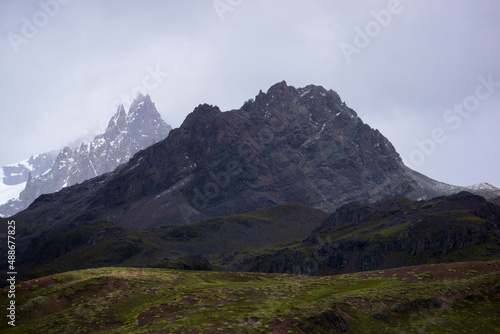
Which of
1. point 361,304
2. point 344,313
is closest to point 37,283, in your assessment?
point 344,313

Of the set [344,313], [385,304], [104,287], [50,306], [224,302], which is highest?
[50,306]

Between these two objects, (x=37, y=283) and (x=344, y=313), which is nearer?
(x=344, y=313)

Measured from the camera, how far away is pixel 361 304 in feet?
251

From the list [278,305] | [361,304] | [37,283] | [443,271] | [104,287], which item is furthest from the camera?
[443,271]

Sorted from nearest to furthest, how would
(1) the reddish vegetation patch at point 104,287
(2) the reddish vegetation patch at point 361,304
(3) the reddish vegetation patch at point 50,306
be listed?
(2) the reddish vegetation patch at point 361,304 → (3) the reddish vegetation patch at point 50,306 → (1) the reddish vegetation patch at point 104,287

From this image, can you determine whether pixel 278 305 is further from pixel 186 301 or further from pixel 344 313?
pixel 186 301

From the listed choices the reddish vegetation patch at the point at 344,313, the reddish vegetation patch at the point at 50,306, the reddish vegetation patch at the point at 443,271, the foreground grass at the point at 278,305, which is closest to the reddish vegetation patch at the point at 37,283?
the foreground grass at the point at 278,305

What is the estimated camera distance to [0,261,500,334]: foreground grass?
220 ft

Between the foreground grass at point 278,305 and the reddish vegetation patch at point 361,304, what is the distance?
18cm

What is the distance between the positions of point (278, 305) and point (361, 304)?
14.6 meters

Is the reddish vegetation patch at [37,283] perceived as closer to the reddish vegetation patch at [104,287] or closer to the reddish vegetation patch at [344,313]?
the reddish vegetation patch at [104,287]

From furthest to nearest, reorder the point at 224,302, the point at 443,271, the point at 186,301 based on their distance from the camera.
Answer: the point at 443,271 → the point at 224,302 → the point at 186,301

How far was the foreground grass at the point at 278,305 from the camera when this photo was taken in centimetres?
6694

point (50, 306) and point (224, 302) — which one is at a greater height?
point (50, 306)
